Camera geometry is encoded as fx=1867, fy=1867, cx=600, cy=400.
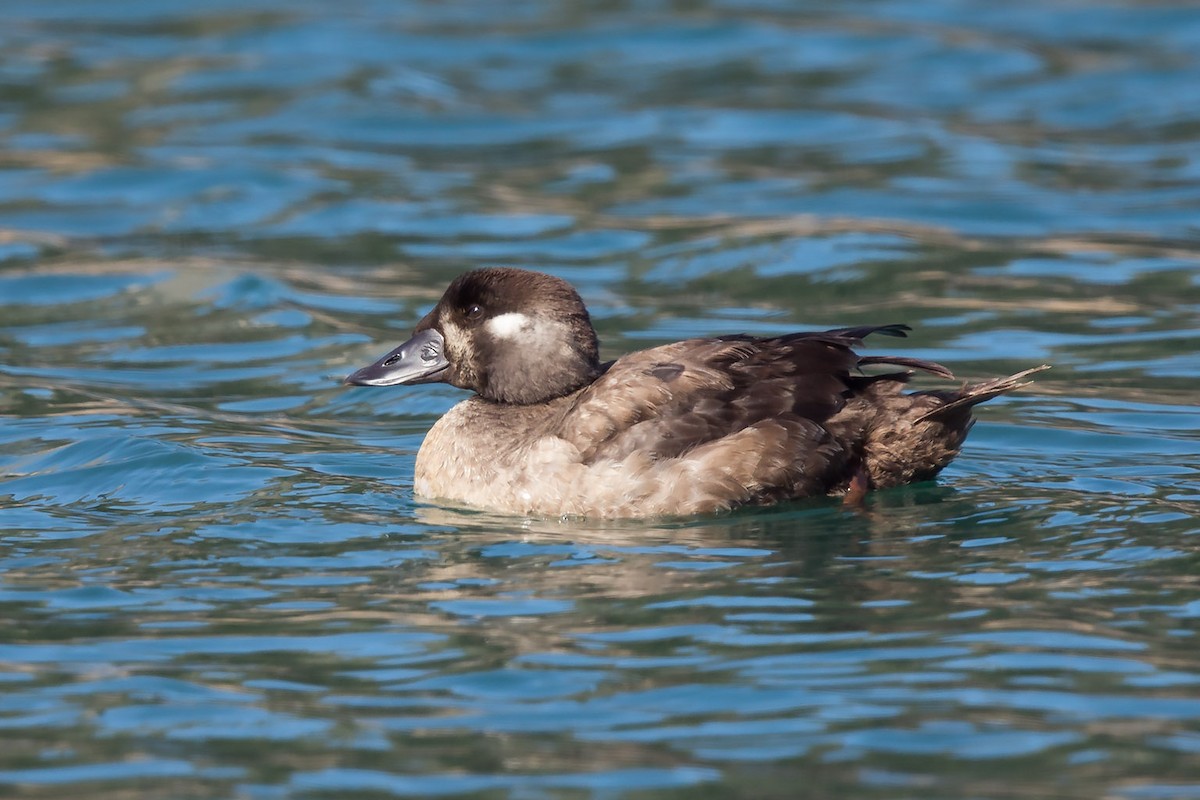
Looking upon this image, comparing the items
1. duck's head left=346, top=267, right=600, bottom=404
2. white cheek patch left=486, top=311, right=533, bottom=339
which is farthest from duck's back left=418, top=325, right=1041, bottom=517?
A: white cheek patch left=486, top=311, right=533, bottom=339

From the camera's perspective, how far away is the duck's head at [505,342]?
787 centimetres

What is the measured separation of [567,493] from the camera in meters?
7.47

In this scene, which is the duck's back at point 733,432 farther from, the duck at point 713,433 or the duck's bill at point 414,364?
the duck's bill at point 414,364

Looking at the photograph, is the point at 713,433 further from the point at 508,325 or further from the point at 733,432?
the point at 508,325

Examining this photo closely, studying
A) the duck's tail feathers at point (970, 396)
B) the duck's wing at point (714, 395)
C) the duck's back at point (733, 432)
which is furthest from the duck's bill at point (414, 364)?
the duck's tail feathers at point (970, 396)

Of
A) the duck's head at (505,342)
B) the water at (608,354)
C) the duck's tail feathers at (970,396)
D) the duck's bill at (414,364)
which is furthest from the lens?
the duck's bill at (414,364)

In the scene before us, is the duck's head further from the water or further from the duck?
the water

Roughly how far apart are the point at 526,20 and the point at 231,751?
15324mm

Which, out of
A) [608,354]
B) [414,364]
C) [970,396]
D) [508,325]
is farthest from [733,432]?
[608,354]

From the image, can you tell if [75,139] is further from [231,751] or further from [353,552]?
[231,751]

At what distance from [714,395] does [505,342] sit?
105 cm

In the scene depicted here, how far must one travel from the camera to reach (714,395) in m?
7.42

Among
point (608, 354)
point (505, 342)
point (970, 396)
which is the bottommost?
point (608, 354)

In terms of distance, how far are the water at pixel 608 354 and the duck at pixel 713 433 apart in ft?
0.51
